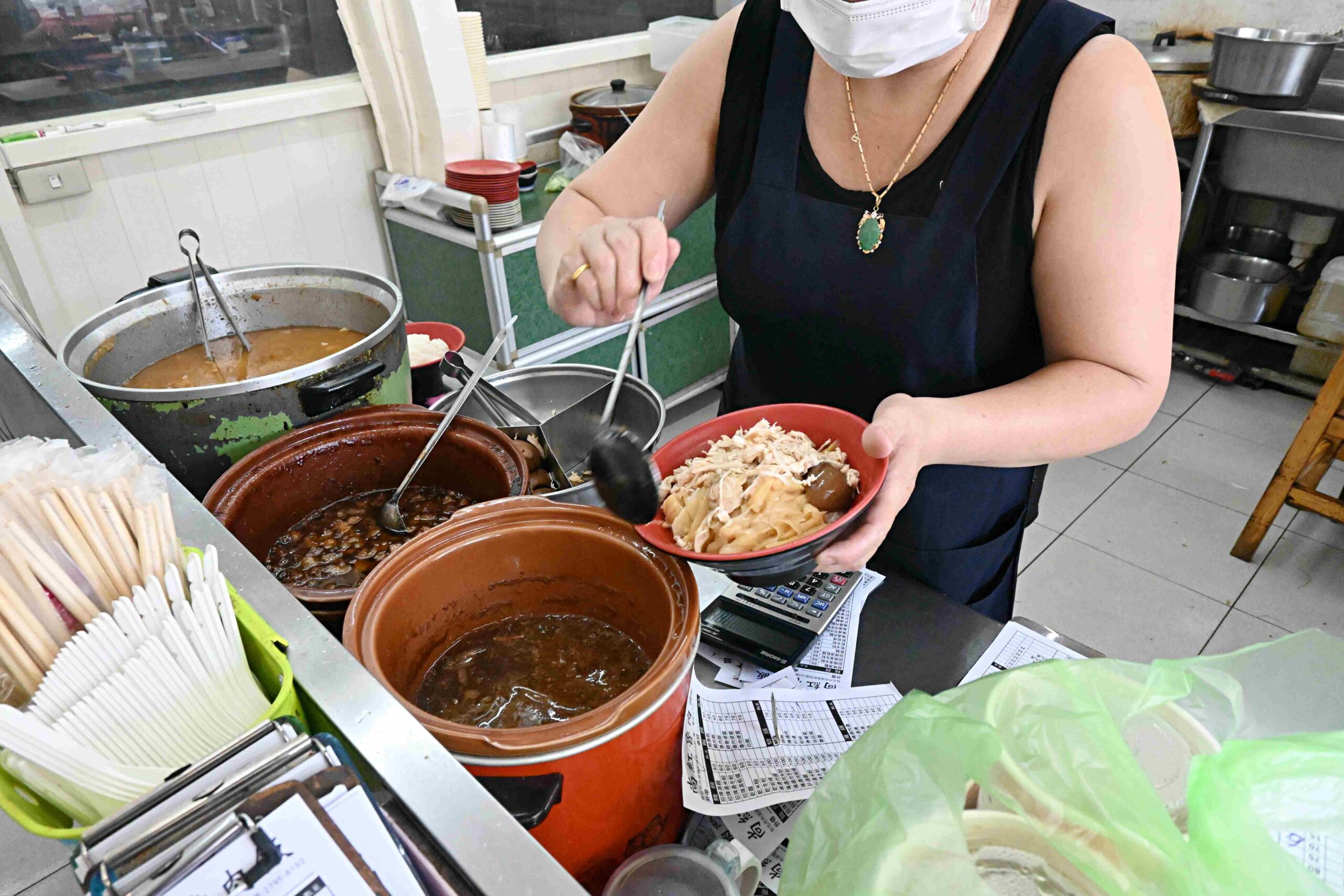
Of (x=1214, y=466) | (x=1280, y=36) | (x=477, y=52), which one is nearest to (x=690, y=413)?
(x=477, y=52)

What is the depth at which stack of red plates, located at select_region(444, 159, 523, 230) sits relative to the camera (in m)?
2.78

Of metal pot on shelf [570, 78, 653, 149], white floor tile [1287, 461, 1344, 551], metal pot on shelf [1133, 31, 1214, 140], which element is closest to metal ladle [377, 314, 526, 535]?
metal pot on shelf [570, 78, 653, 149]

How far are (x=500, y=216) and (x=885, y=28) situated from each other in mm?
1954

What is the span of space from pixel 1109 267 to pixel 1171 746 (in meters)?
0.60

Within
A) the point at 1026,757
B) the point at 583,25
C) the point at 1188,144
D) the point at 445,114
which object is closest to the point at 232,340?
the point at 1026,757

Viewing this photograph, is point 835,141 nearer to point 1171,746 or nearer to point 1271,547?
point 1171,746

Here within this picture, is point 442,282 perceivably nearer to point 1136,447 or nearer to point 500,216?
point 500,216

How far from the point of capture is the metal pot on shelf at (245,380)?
42.6 inches

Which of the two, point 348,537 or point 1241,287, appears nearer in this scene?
point 348,537

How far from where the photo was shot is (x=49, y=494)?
59 centimetres

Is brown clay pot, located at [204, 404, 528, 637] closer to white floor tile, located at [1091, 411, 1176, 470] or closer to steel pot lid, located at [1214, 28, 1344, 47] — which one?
white floor tile, located at [1091, 411, 1176, 470]

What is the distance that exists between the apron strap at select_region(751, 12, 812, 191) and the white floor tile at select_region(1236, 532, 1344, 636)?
2402 mm

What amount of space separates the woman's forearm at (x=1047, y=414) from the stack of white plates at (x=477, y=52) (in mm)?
2582

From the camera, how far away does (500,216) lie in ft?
9.12
